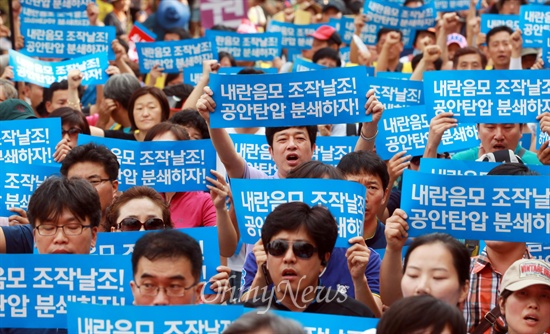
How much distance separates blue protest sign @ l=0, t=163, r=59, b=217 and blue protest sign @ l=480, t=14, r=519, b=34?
23.2 ft

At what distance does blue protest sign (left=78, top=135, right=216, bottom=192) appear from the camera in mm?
7824

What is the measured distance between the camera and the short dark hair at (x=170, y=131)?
8031 mm

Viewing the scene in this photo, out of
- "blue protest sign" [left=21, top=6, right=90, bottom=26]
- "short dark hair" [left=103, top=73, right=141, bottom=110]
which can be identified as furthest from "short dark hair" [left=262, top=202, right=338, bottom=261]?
"blue protest sign" [left=21, top=6, right=90, bottom=26]

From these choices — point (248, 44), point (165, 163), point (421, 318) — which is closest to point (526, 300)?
point (421, 318)

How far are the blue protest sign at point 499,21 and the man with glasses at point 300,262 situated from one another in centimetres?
836

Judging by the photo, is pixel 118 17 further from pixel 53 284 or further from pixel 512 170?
pixel 53 284

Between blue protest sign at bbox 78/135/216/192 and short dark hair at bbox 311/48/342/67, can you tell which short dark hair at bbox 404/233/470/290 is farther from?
short dark hair at bbox 311/48/342/67

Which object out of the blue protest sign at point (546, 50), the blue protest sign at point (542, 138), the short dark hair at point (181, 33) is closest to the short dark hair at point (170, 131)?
the blue protest sign at point (542, 138)

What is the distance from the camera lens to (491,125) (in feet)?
26.2

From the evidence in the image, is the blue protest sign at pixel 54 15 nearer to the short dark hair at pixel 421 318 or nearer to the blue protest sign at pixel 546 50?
the blue protest sign at pixel 546 50

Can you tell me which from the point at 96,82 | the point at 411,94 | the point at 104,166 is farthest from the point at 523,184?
the point at 96,82

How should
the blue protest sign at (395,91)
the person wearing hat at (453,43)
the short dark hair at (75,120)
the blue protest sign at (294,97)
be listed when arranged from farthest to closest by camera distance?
the person wearing hat at (453,43) < the blue protest sign at (395,91) < the short dark hair at (75,120) < the blue protest sign at (294,97)

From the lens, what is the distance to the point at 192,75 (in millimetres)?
12055

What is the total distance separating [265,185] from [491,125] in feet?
7.36
